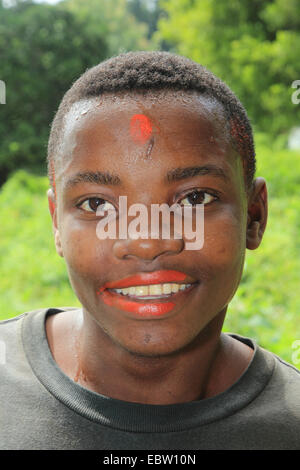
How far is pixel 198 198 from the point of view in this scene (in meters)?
1.39

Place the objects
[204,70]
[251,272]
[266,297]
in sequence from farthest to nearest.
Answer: [251,272], [266,297], [204,70]

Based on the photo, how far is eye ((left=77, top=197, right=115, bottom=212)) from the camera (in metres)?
1.38

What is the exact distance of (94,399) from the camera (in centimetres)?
143

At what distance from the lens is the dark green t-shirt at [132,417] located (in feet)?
4.47

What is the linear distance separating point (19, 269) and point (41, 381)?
4186 millimetres

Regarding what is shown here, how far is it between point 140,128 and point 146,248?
298 mm

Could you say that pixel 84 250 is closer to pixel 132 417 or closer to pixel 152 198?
pixel 152 198

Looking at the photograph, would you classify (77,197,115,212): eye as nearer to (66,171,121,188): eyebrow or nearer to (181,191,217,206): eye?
(66,171,121,188): eyebrow

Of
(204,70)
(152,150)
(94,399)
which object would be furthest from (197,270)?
(204,70)

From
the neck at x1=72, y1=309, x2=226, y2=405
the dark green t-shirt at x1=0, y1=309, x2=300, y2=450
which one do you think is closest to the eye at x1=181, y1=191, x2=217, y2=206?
the neck at x1=72, y1=309, x2=226, y2=405

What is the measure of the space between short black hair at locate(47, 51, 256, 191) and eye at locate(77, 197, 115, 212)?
217 millimetres

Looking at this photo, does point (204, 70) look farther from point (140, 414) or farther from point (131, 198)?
point (140, 414)

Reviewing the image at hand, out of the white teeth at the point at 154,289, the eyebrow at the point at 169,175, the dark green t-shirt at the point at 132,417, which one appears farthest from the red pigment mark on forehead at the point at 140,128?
the dark green t-shirt at the point at 132,417
